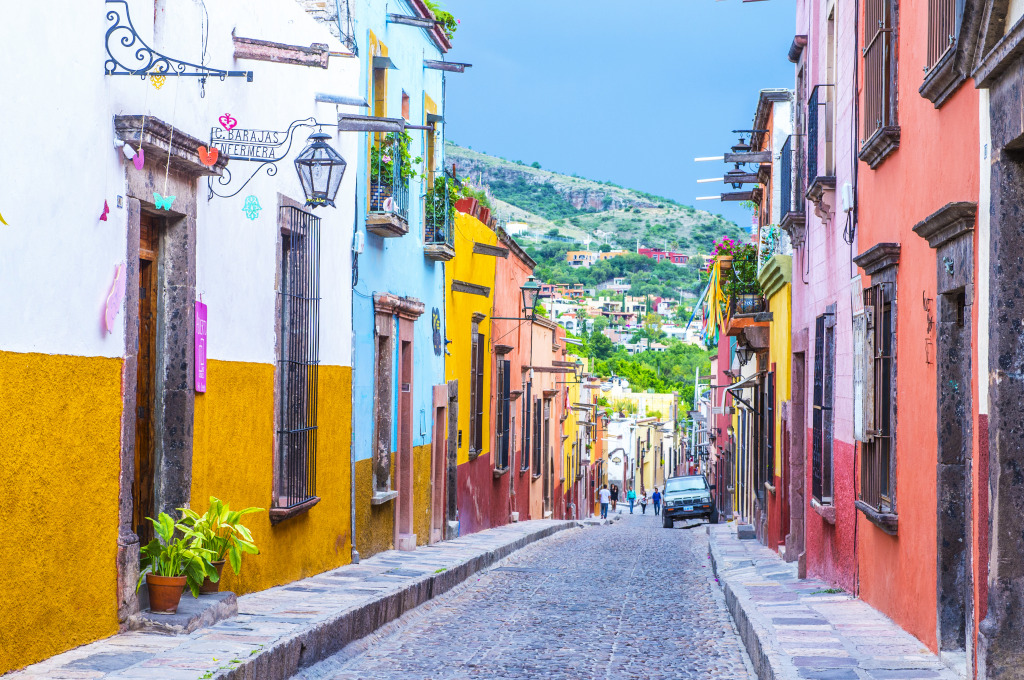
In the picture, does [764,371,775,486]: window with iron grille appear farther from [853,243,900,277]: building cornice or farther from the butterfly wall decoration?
the butterfly wall decoration

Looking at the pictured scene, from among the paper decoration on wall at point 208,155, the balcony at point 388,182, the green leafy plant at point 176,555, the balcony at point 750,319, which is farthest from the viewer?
the balcony at point 750,319

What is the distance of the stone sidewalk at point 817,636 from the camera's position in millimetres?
6867

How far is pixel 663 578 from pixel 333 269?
573cm

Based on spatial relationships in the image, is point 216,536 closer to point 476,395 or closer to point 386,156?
point 386,156

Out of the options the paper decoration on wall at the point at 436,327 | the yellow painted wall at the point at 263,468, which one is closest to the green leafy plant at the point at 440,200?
the paper decoration on wall at the point at 436,327

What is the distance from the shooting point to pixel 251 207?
9.80 metres

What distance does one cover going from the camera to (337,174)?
9289mm

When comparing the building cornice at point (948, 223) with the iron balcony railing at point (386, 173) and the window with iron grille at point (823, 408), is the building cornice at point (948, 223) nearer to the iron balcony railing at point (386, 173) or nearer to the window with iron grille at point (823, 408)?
Result: the window with iron grille at point (823, 408)

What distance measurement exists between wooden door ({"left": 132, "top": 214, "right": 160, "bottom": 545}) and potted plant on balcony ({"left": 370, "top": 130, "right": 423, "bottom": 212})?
5.67 metres

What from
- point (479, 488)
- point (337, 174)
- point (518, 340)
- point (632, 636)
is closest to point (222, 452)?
point (337, 174)

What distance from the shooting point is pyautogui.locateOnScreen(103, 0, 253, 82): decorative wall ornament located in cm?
704

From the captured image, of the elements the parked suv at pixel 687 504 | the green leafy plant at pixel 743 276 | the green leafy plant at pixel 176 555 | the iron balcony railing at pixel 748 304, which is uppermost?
the green leafy plant at pixel 743 276

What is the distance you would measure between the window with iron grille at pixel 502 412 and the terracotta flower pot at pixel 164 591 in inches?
633

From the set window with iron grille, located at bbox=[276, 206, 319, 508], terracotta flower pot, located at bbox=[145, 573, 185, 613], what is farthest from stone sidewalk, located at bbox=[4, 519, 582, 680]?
window with iron grille, located at bbox=[276, 206, 319, 508]
